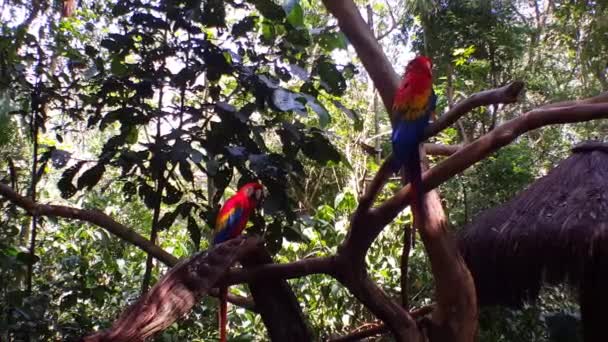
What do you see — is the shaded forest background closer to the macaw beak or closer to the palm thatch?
the macaw beak

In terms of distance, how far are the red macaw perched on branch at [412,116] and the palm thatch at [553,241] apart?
81cm

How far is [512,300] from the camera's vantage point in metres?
2.60

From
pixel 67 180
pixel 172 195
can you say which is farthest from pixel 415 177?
pixel 67 180

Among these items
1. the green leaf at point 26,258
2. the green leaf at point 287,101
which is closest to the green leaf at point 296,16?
the green leaf at point 287,101

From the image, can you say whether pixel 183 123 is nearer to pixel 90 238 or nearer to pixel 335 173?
pixel 90 238

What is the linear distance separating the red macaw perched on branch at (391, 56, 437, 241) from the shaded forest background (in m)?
0.18

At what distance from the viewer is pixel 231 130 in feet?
5.90

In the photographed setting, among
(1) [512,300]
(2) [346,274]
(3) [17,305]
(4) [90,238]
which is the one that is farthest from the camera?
(4) [90,238]

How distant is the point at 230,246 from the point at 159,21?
88 centimetres

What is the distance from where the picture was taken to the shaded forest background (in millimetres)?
1818

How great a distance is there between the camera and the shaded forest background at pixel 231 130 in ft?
5.97

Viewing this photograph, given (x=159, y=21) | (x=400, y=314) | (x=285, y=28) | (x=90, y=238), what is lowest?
(x=400, y=314)

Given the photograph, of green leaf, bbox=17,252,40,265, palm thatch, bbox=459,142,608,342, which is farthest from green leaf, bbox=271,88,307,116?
palm thatch, bbox=459,142,608,342

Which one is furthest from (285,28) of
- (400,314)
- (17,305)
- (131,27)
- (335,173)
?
(335,173)
